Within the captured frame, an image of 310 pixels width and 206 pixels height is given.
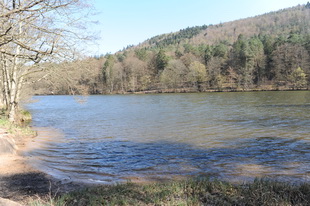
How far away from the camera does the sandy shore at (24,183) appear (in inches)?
212

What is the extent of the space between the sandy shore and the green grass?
2.38ft

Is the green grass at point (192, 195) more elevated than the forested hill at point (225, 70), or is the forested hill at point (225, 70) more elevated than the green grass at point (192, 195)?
the forested hill at point (225, 70)

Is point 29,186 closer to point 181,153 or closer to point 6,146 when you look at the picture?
point 6,146

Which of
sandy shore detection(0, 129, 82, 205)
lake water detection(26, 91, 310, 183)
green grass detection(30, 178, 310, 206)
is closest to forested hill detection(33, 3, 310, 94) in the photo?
lake water detection(26, 91, 310, 183)

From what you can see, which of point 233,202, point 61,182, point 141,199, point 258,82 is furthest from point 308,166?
point 258,82

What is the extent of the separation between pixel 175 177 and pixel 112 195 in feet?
9.40

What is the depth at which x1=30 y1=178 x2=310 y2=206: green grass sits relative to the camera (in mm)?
4461

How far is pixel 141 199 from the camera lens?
4.82 m

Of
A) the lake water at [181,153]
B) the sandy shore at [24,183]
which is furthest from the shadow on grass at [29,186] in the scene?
the lake water at [181,153]

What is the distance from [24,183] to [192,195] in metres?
4.47

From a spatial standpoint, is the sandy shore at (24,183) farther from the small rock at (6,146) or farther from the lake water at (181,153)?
the lake water at (181,153)

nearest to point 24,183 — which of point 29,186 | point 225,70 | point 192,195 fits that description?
point 29,186

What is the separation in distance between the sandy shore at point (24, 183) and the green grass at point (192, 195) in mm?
726

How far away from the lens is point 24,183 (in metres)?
6.39
